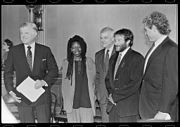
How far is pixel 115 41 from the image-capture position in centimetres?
308

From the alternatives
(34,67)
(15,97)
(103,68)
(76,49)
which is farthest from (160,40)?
(15,97)

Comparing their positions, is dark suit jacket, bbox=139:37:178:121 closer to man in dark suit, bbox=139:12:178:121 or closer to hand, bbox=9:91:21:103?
man in dark suit, bbox=139:12:178:121

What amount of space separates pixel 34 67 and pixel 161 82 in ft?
4.14

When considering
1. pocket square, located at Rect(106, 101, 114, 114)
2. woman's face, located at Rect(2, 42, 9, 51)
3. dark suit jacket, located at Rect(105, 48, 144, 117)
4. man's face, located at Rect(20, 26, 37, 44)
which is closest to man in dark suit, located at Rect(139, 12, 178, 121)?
dark suit jacket, located at Rect(105, 48, 144, 117)

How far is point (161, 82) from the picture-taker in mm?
2473

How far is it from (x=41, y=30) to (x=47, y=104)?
1.85 metres

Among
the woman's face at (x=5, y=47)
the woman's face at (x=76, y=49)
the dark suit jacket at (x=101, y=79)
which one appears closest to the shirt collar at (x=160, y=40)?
the dark suit jacket at (x=101, y=79)

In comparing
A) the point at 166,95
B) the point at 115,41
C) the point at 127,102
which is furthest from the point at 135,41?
the point at 166,95

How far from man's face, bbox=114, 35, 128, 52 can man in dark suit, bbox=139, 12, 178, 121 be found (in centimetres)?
44

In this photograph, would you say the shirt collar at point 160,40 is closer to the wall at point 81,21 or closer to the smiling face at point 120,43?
the smiling face at point 120,43

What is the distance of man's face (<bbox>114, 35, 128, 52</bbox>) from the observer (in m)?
3.00

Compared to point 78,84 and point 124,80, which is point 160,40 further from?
point 78,84

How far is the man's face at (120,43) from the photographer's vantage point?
3.00 metres

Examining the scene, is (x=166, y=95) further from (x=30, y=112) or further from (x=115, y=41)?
(x=30, y=112)
